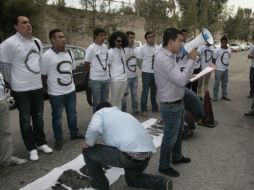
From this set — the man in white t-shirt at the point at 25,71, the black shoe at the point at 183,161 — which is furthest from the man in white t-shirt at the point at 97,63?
the black shoe at the point at 183,161

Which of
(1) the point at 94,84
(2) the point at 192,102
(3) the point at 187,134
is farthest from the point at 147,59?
(2) the point at 192,102

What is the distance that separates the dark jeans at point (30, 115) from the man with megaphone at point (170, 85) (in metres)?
1.91

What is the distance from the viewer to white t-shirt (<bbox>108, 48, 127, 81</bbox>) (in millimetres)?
6582

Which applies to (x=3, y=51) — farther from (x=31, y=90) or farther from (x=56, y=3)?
(x=56, y=3)

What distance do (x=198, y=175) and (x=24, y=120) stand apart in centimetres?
254

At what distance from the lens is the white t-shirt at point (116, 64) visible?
→ 658 centimetres

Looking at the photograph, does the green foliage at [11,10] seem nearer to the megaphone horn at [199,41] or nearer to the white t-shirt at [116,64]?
the white t-shirt at [116,64]

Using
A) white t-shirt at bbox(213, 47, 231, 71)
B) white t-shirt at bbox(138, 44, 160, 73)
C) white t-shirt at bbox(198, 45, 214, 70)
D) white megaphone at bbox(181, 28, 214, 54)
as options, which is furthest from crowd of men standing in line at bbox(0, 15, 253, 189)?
white t-shirt at bbox(213, 47, 231, 71)

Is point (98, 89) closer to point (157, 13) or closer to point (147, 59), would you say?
point (147, 59)

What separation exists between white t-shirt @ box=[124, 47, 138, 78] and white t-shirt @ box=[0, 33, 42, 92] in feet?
8.83

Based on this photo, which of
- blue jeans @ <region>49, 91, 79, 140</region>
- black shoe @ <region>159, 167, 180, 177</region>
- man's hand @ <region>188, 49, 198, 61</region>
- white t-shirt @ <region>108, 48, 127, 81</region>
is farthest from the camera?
white t-shirt @ <region>108, 48, 127, 81</region>

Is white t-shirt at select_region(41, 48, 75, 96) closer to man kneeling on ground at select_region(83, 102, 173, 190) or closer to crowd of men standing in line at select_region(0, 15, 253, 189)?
crowd of men standing in line at select_region(0, 15, 253, 189)

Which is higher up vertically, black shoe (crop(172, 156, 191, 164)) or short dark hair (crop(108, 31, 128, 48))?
short dark hair (crop(108, 31, 128, 48))

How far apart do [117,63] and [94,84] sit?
2.18ft
